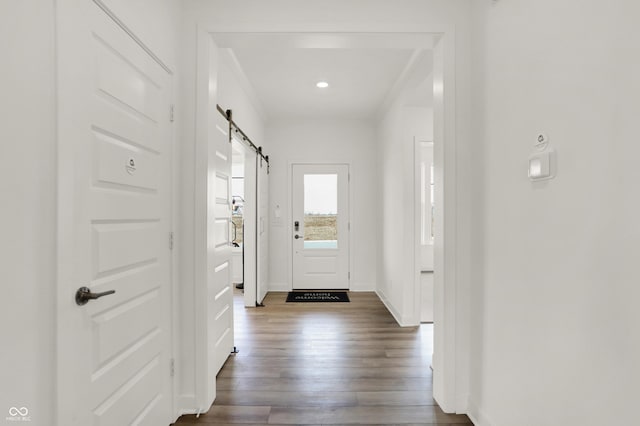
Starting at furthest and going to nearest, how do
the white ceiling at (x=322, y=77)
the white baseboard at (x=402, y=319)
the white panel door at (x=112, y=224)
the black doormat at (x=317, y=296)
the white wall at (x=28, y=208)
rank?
the black doormat at (x=317, y=296)
the white baseboard at (x=402, y=319)
the white ceiling at (x=322, y=77)
the white panel door at (x=112, y=224)
the white wall at (x=28, y=208)

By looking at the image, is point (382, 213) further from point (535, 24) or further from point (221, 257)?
point (535, 24)

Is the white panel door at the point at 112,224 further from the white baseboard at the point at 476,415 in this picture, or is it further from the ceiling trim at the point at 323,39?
the white baseboard at the point at 476,415

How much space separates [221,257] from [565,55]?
2445 mm

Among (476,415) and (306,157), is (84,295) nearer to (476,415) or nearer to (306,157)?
(476,415)

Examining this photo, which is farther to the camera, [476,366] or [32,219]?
[476,366]

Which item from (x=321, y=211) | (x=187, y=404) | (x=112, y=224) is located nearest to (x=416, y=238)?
(x=321, y=211)

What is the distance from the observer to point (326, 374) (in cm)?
255

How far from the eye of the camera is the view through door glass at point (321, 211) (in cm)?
535

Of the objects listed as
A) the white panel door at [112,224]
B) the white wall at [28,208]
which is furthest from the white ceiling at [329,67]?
the white wall at [28,208]

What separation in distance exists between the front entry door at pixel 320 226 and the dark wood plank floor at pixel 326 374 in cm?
133

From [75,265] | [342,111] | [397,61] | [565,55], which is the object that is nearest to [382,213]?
[342,111]

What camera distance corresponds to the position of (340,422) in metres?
1.96

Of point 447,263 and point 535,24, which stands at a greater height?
point 535,24

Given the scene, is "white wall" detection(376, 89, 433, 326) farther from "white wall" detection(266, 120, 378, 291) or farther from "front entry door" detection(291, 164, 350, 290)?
"front entry door" detection(291, 164, 350, 290)
